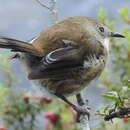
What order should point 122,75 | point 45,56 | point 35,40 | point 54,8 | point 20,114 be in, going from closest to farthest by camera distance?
point 54,8 → point 45,56 → point 35,40 → point 122,75 → point 20,114

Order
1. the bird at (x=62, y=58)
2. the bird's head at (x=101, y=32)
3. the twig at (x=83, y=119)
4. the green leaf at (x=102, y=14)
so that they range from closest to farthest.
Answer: the twig at (x=83, y=119), the bird at (x=62, y=58), the bird's head at (x=101, y=32), the green leaf at (x=102, y=14)

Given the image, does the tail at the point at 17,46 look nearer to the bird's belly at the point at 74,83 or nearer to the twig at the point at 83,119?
the bird's belly at the point at 74,83

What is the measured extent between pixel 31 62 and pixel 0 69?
4.05ft

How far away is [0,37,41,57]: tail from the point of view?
3.04 metres

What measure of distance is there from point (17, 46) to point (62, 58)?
13.0 inches

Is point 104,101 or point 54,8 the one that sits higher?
point 54,8

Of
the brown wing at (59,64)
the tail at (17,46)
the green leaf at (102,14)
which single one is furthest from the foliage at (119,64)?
the tail at (17,46)

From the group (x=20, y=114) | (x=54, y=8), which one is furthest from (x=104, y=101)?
(x=54, y=8)

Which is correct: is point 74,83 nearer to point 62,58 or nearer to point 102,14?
point 62,58

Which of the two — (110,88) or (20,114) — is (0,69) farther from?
(110,88)

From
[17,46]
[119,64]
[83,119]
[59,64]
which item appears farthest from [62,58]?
[119,64]

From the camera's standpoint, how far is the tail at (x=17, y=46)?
3.04 meters

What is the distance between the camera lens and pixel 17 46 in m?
3.12

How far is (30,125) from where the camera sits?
14.0 feet
